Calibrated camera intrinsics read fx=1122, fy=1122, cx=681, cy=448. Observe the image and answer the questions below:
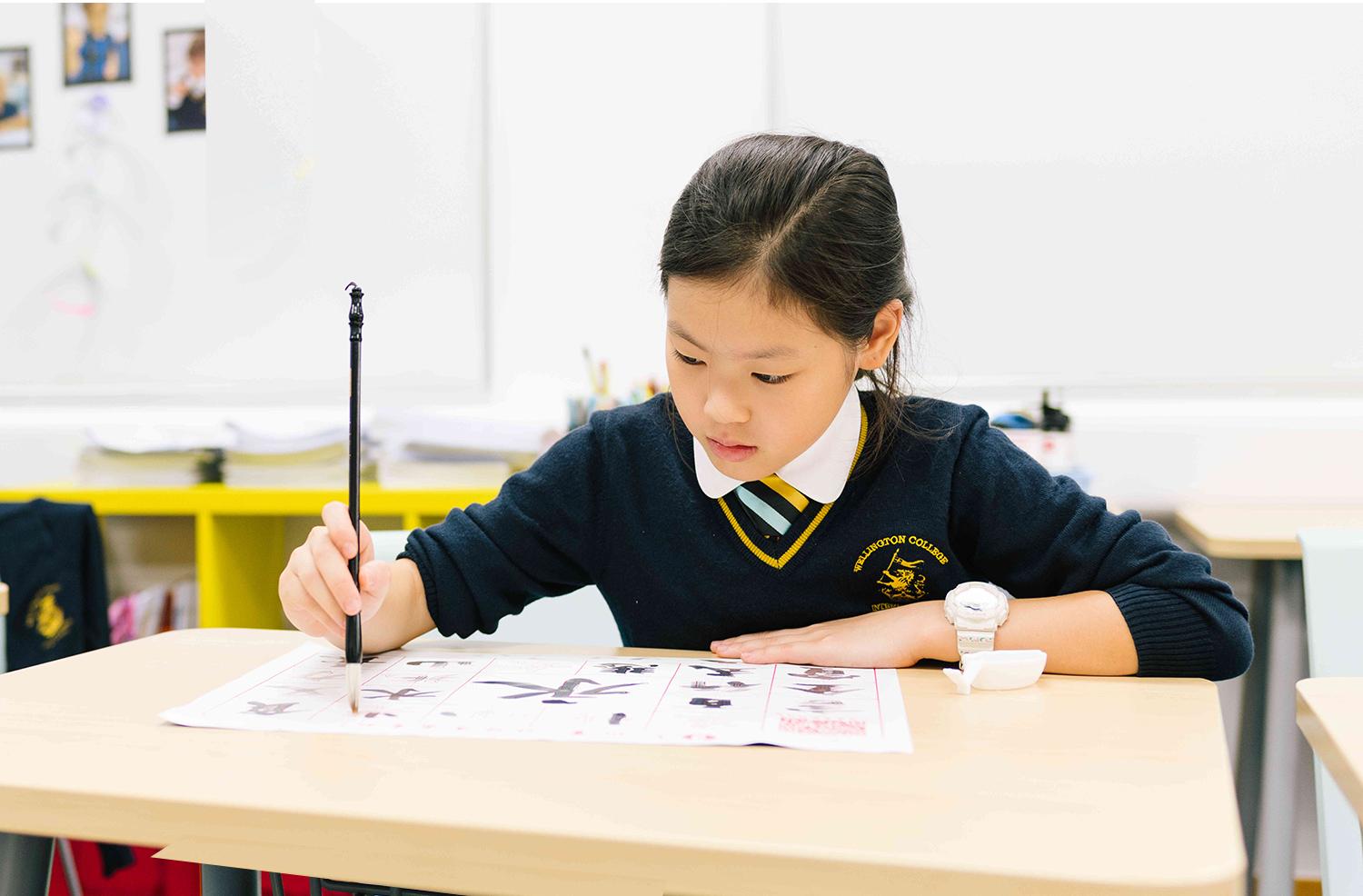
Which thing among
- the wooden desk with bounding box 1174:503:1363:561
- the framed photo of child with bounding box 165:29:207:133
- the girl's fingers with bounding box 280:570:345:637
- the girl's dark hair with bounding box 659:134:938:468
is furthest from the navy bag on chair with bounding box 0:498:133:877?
the wooden desk with bounding box 1174:503:1363:561

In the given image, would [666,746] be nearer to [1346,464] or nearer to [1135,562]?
[1135,562]

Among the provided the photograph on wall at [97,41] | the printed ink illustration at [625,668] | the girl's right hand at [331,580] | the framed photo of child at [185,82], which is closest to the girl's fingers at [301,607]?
the girl's right hand at [331,580]

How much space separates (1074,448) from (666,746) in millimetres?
1844

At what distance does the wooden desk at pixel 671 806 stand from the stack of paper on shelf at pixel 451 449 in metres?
1.49

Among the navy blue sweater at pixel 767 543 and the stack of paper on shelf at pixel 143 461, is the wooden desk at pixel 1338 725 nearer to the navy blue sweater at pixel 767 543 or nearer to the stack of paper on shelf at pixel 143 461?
the navy blue sweater at pixel 767 543

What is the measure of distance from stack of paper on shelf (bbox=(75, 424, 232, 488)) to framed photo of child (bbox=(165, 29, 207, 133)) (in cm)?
80

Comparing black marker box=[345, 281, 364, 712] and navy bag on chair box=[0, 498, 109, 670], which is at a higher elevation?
black marker box=[345, 281, 364, 712]

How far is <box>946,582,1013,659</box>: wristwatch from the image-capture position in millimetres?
911

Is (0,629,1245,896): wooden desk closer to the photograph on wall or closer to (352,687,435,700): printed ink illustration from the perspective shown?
(352,687,435,700): printed ink illustration

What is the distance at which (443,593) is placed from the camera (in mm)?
1038

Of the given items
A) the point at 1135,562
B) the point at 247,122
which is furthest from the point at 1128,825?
the point at 247,122

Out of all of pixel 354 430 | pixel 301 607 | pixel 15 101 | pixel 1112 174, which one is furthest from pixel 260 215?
pixel 354 430

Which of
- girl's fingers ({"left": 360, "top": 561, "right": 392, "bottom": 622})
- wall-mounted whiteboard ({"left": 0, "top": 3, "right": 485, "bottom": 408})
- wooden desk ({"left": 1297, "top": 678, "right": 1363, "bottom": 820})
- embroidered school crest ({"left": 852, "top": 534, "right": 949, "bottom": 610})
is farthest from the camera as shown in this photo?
wall-mounted whiteboard ({"left": 0, "top": 3, "right": 485, "bottom": 408})

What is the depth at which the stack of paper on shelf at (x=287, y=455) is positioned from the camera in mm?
2287
